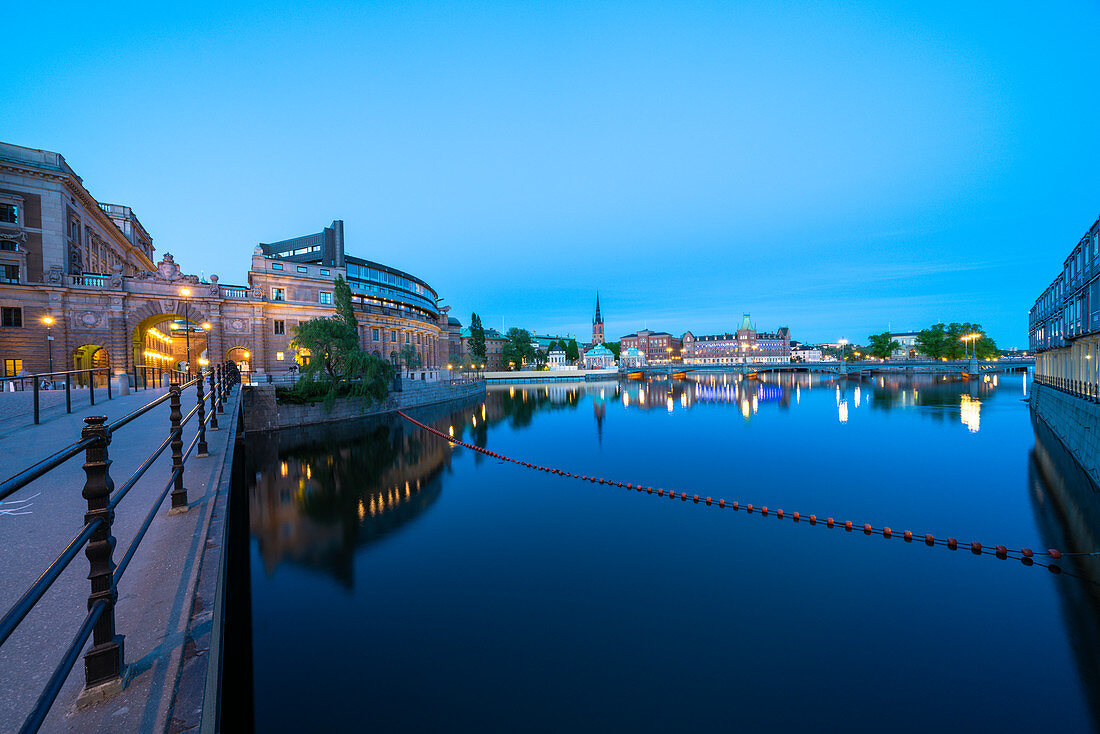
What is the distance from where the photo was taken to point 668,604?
9.88 m

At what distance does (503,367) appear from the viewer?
128m

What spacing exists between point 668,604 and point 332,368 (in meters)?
31.8

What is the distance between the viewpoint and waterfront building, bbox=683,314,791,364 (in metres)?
178

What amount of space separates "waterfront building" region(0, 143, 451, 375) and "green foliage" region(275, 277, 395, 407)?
441cm

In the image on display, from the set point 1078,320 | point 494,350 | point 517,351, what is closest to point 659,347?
point 494,350

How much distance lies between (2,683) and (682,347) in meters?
194

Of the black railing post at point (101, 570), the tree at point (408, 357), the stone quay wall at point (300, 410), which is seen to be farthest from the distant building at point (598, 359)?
the black railing post at point (101, 570)

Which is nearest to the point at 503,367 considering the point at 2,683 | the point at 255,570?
the point at 255,570

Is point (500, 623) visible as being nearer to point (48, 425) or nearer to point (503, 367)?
point (48, 425)

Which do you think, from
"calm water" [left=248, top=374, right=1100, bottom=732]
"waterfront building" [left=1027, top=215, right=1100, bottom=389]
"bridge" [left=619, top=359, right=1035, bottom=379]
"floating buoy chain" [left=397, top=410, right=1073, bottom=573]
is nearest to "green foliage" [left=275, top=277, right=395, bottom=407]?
"calm water" [left=248, top=374, right=1100, bottom=732]

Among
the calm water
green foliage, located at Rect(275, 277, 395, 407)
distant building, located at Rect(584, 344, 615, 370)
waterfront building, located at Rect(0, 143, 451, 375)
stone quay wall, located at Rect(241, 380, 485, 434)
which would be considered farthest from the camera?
distant building, located at Rect(584, 344, 615, 370)

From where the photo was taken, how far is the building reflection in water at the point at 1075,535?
831 cm

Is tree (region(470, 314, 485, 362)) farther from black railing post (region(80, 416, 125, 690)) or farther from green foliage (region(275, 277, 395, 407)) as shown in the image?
black railing post (region(80, 416, 125, 690))

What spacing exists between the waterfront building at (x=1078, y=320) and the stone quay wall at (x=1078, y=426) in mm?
912
